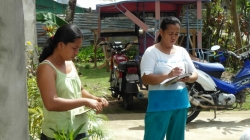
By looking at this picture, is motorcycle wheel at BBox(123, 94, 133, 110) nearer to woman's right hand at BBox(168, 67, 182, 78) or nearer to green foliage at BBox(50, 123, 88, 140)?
woman's right hand at BBox(168, 67, 182, 78)

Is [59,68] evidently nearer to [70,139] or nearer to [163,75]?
[70,139]

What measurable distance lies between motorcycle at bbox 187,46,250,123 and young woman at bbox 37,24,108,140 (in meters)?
3.95

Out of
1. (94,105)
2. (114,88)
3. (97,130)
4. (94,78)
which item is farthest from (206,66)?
(94,78)

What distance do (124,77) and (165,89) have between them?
3.97 metres

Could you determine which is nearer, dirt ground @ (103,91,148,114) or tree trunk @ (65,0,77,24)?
dirt ground @ (103,91,148,114)

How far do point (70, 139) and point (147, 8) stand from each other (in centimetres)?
654

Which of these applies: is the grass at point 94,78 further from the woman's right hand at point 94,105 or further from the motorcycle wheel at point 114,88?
the woman's right hand at point 94,105

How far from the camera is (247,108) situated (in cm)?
813

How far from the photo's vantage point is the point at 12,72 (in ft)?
6.69

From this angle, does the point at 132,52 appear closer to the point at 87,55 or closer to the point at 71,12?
the point at 87,55

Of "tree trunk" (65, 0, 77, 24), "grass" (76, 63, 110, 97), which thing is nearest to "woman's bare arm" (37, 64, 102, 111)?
"grass" (76, 63, 110, 97)

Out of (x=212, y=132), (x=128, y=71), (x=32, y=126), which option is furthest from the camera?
(x=128, y=71)

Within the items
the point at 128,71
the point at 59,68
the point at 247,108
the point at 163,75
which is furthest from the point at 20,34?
the point at 247,108

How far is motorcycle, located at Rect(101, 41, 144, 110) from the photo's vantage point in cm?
753
